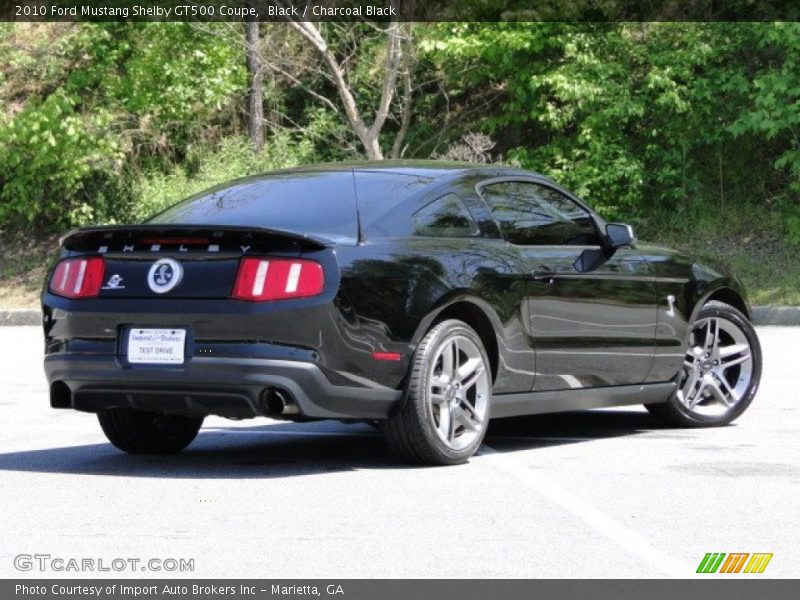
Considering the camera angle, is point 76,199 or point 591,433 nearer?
point 591,433

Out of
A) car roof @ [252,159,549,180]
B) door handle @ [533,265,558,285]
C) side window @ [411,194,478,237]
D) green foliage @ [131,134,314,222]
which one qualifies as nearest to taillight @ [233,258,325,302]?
side window @ [411,194,478,237]

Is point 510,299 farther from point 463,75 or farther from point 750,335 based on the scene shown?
point 463,75

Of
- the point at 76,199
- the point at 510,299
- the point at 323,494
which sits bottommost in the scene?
the point at 76,199

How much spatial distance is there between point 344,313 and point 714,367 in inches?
127

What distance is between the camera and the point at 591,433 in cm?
997

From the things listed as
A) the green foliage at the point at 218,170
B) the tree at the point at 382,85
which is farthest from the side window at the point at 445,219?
the tree at the point at 382,85

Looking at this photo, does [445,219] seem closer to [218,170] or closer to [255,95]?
[218,170]

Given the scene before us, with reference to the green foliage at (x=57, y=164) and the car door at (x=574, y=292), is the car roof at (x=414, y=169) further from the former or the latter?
the green foliage at (x=57, y=164)

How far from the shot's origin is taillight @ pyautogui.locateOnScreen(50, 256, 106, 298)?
320 inches

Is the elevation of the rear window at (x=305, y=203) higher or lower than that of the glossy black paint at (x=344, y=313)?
higher

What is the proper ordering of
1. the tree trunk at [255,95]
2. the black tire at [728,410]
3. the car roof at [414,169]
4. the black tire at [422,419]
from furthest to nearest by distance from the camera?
the tree trunk at [255,95] → the black tire at [728,410] → the car roof at [414,169] → the black tire at [422,419]

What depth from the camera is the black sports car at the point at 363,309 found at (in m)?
7.71
